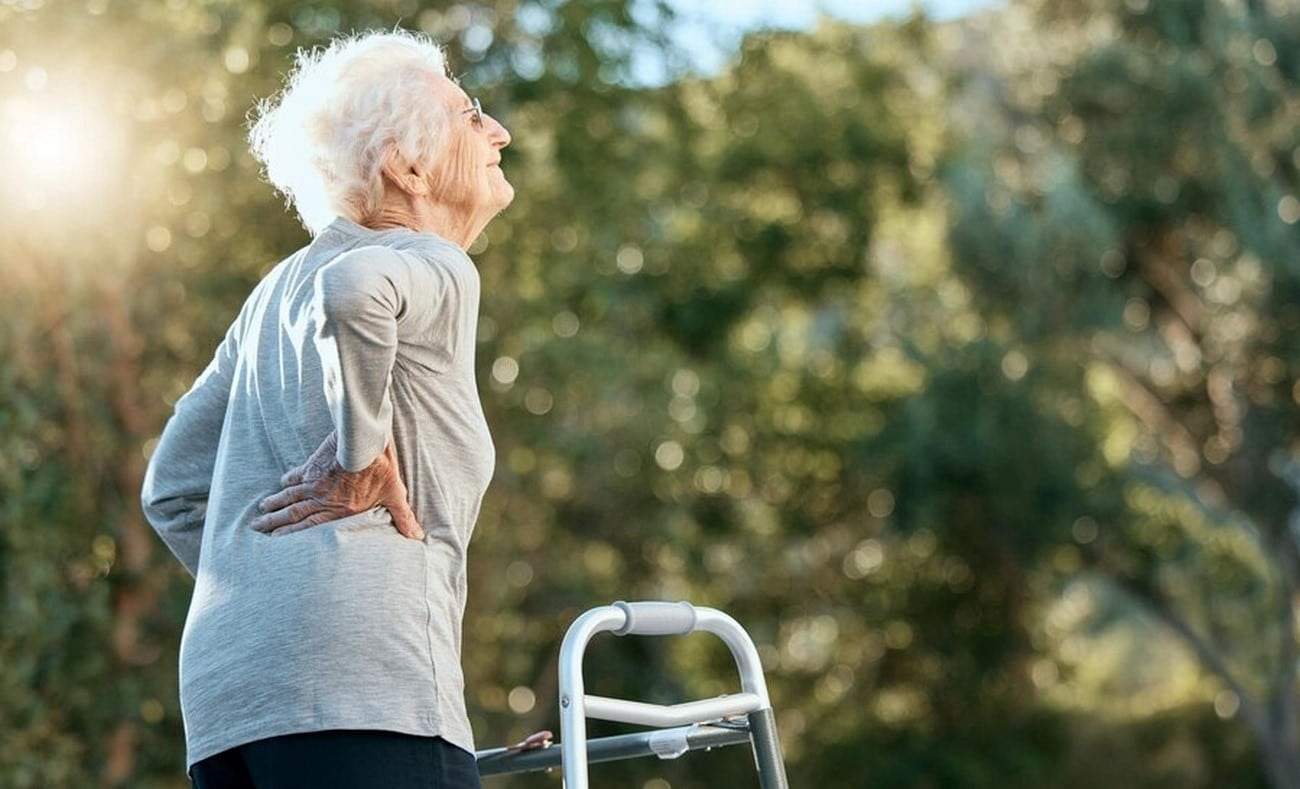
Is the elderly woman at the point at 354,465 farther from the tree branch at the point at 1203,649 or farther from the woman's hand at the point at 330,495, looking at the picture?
the tree branch at the point at 1203,649

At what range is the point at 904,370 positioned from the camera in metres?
12.2

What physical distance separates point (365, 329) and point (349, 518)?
0.18 meters

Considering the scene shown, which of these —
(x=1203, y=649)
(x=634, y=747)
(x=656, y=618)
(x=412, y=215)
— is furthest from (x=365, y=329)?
(x=1203, y=649)

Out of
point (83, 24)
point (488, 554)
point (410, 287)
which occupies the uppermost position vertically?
point (83, 24)

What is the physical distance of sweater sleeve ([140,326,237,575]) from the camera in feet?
6.20

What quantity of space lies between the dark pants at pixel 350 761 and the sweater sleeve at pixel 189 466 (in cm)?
35

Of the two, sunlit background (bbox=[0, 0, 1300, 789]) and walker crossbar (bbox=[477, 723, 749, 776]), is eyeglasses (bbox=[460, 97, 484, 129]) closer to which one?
walker crossbar (bbox=[477, 723, 749, 776])

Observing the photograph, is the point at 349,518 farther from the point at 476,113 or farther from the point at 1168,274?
the point at 1168,274

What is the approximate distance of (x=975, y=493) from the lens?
38.6 ft

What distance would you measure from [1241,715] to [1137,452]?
175cm

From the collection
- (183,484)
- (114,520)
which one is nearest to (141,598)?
(114,520)

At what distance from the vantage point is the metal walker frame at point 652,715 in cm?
179

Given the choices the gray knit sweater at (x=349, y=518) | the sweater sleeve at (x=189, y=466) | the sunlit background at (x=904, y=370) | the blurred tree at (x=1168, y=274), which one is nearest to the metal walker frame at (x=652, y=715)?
the gray knit sweater at (x=349, y=518)

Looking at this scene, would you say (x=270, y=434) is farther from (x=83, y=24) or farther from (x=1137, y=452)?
(x=1137, y=452)
